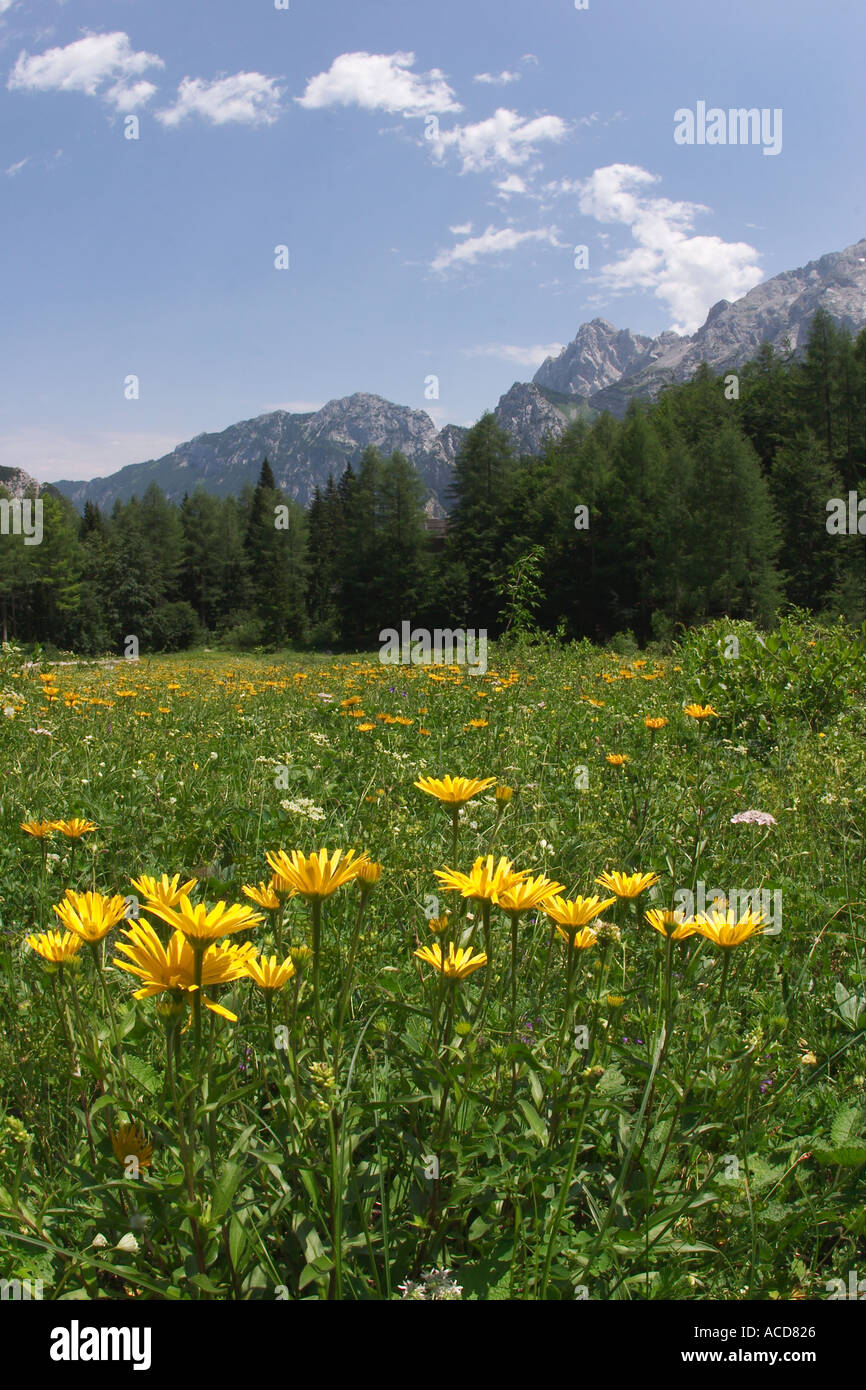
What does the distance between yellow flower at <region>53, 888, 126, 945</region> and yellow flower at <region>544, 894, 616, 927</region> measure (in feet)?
2.01

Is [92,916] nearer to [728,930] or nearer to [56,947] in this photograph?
[56,947]

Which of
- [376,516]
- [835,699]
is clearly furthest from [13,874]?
[376,516]

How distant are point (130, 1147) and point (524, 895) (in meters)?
0.66

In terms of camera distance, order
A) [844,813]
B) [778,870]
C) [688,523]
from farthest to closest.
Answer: [688,523]
[844,813]
[778,870]

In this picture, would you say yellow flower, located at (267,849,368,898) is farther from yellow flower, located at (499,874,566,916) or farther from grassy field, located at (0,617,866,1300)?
yellow flower, located at (499,874,566,916)

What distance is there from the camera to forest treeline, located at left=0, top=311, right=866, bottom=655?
110ft

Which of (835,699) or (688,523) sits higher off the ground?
(688,523)

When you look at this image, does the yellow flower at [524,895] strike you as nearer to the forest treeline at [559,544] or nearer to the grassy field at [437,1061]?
the grassy field at [437,1061]

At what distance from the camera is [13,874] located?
8.16 ft

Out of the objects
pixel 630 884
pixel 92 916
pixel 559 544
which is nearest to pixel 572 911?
pixel 630 884
